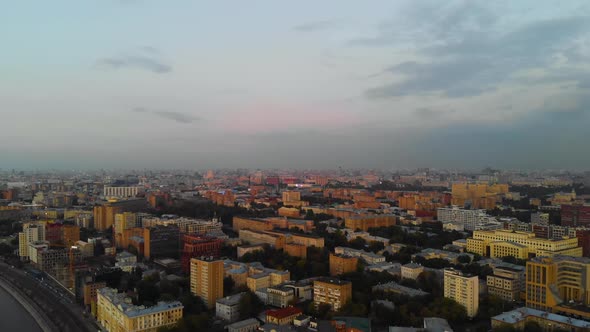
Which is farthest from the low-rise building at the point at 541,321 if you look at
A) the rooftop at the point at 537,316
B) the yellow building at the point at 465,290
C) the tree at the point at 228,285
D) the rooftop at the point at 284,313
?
the tree at the point at 228,285

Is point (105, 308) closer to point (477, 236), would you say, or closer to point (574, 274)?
point (574, 274)

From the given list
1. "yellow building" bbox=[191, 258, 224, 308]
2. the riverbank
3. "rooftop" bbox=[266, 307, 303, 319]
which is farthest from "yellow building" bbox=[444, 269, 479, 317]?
the riverbank

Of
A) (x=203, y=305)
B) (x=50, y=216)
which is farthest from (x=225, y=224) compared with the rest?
(x=203, y=305)

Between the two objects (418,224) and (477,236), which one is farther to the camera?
(418,224)

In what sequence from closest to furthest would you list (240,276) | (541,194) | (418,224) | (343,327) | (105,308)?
(343,327) → (105,308) → (240,276) → (418,224) → (541,194)

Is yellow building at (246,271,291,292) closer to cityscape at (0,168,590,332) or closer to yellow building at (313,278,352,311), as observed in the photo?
cityscape at (0,168,590,332)

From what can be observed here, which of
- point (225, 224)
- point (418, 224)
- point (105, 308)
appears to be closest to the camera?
point (105, 308)

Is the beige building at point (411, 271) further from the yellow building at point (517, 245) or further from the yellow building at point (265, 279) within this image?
the yellow building at point (517, 245)
